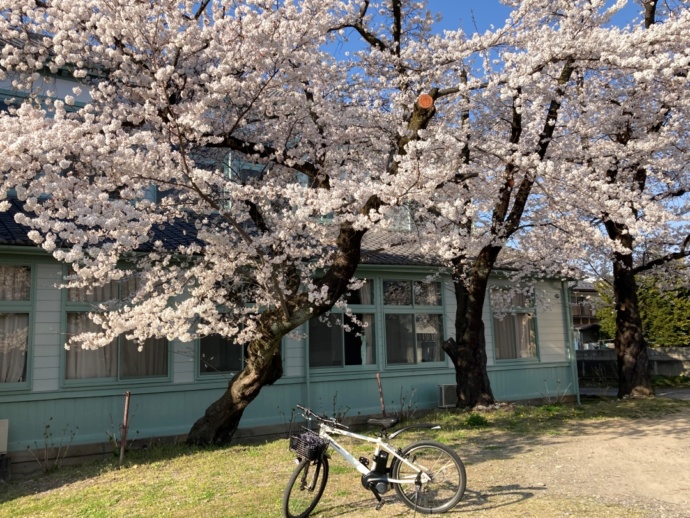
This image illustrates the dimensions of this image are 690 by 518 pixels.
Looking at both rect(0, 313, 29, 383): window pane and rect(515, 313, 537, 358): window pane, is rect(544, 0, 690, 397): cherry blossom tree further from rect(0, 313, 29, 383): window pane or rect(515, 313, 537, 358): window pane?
rect(0, 313, 29, 383): window pane

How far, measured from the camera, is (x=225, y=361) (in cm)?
1083

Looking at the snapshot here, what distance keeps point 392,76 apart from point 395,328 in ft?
17.6

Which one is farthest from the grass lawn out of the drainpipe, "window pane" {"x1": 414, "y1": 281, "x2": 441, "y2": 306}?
"window pane" {"x1": 414, "y1": 281, "x2": 441, "y2": 306}

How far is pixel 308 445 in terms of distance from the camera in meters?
5.06

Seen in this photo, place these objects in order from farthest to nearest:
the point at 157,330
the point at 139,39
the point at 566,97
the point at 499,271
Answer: the point at 499,271
the point at 566,97
the point at 157,330
the point at 139,39

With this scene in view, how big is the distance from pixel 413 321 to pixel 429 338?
2.06ft

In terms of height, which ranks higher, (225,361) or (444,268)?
(444,268)

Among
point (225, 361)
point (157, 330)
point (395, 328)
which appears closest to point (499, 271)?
point (395, 328)

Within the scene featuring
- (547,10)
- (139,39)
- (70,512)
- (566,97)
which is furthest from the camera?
(566,97)

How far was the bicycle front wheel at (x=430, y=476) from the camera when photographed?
16.8 feet

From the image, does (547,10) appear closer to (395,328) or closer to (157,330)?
(395,328)

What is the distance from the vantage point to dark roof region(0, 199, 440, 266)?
8641 millimetres

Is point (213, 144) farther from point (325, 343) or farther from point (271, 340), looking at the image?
point (325, 343)

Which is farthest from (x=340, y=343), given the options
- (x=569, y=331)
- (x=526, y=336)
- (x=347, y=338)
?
(x=569, y=331)
